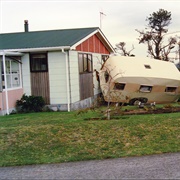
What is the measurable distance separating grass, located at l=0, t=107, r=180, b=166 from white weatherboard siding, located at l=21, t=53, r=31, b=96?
7.08 m

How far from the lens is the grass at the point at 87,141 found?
254 inches

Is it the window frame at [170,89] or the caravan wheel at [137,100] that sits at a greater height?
the window frame at [170,89]

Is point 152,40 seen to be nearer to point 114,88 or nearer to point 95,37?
point 95,37

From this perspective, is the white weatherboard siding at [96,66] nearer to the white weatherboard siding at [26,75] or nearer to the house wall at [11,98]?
the white weatherboard siding at [26,75]

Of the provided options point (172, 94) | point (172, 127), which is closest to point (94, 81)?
point (172, 94)

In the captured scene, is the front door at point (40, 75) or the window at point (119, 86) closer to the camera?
the front door at point (40, 75)

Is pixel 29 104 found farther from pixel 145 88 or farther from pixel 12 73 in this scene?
pixel 145 88

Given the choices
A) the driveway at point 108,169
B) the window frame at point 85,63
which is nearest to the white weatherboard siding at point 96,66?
the window frame at point 85,63

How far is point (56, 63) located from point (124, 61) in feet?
13.1

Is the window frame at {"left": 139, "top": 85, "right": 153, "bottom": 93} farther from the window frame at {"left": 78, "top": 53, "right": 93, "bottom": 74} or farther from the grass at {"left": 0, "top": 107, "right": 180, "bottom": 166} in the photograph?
the grass at {"left": 0, "top": 107, "right": 180, "bottom": 166}

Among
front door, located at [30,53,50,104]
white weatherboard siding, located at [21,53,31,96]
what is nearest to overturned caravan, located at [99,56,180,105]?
front door, located at [30,53,50,104]

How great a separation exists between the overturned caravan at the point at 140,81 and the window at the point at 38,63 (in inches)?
131

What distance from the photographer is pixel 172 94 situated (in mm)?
16906

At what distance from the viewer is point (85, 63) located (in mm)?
18188
